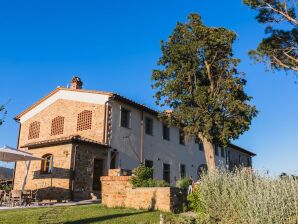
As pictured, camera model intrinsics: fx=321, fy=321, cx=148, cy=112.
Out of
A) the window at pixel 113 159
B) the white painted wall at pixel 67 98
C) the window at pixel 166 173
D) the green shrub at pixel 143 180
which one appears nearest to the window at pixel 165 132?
the window at pixel 166 173

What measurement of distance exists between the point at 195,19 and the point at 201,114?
6960 millimetres

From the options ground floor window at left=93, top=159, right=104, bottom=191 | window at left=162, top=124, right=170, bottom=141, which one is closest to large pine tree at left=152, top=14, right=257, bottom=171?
window at left=162, top=124, right=170, bottom=141

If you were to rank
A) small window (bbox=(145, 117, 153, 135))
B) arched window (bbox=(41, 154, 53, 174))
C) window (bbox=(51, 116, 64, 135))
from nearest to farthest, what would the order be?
1. arched window (bbox=(41, 154, 53, 174))
2. window (bbox=(51, 116, 64, 135))
3. small window (bbox=(145, 117, 153, 135))

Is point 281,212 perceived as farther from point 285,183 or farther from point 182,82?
point 182,82

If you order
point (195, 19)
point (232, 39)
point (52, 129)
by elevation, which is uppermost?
point (195, 19)

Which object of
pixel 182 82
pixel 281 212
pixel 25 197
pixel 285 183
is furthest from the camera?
pixel 182 82

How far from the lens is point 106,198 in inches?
522

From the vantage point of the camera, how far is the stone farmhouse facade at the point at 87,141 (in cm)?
1755

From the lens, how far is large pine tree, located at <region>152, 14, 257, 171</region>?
19.6 m

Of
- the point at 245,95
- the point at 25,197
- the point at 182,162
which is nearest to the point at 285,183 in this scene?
the point at 25,197

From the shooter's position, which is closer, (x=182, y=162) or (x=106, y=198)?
(x=106, y=198)

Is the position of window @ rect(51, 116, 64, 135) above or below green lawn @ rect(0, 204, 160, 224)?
above

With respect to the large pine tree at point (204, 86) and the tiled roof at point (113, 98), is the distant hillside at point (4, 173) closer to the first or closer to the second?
the tiled roof at point (113, 98)

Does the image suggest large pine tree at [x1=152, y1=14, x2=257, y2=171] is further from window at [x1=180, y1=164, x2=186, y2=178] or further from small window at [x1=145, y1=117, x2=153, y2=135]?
window at [x1=180, y1=164, x2=186, y2=178]
